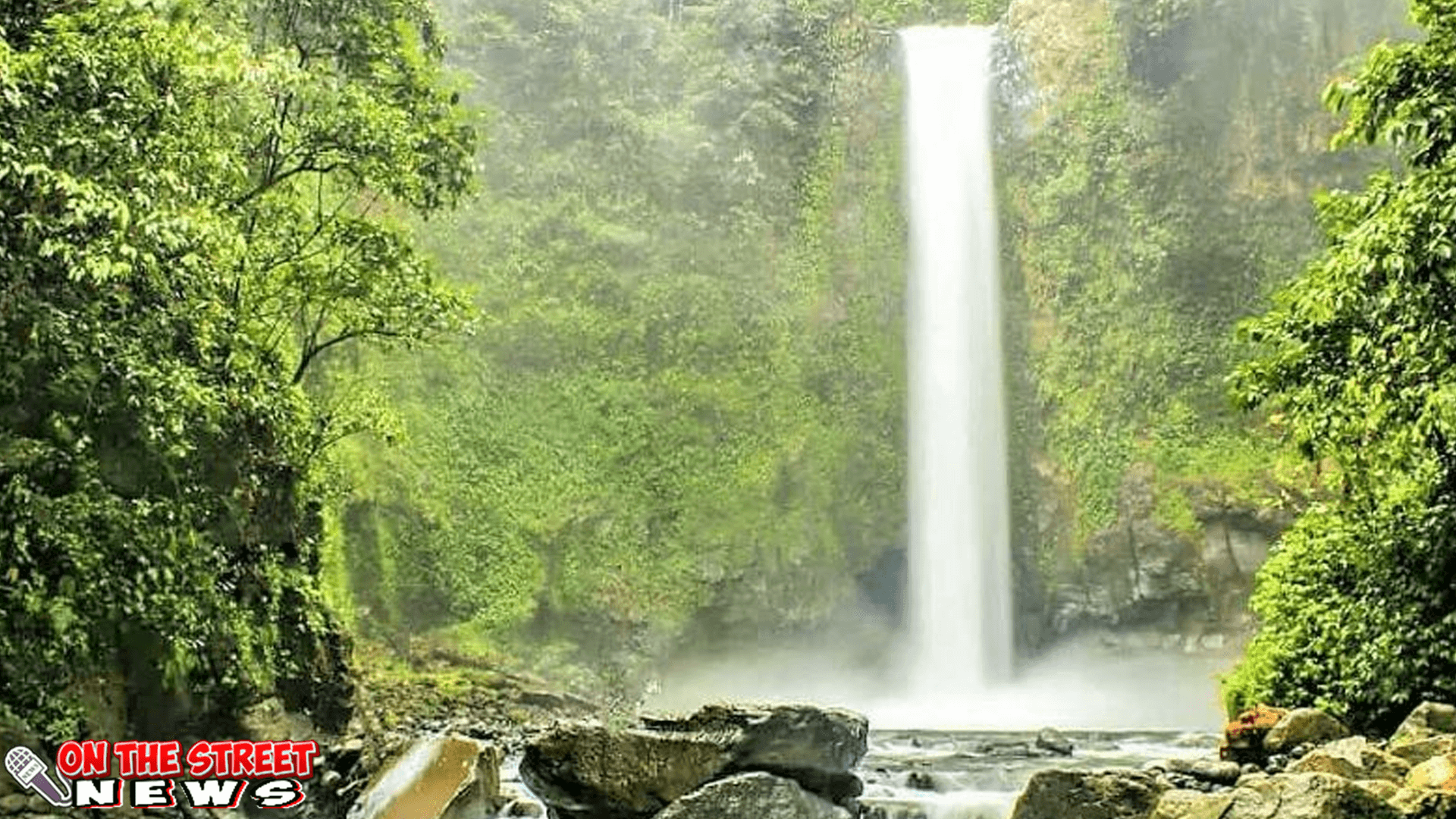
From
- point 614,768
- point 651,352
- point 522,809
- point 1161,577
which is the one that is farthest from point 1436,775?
point 651,352

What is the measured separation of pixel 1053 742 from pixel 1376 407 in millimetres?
7160

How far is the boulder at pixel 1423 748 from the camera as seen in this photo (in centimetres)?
728

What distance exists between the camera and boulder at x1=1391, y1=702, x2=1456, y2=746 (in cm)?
822

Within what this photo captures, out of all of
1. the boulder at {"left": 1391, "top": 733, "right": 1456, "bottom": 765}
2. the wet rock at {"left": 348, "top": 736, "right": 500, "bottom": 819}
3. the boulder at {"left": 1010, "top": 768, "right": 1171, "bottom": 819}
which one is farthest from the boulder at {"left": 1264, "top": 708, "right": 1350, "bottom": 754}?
the wet rock at {"left": 348, "top": 736, "right": 500, "bottom": 819}

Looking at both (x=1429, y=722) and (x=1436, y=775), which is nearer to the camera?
(x=1436, y=775)

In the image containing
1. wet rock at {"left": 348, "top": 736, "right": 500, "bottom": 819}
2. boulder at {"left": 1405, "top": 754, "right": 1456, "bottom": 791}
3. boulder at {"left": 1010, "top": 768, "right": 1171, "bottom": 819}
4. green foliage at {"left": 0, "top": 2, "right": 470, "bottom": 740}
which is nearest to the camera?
boulder at {"left": 1405, "top": 754, "right": 1456, "bottom": 791}

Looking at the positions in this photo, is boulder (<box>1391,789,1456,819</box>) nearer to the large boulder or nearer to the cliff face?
the large boulder

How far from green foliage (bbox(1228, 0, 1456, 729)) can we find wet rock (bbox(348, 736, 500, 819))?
6.47 meters

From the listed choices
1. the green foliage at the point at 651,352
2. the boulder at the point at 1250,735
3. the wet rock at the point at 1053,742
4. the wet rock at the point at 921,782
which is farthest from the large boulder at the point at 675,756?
the green foliage at the point at 651,352

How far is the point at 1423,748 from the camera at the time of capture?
293 inches

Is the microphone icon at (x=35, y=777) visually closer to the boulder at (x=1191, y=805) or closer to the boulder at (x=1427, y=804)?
the boulder at (x=1191, y=805)

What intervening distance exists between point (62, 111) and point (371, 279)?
3.73m

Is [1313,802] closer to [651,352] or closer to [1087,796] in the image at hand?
[1087,796]

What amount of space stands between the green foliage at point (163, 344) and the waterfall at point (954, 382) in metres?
14.0
